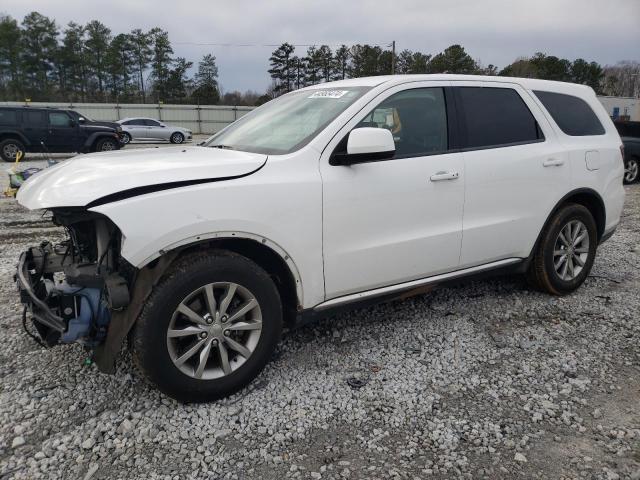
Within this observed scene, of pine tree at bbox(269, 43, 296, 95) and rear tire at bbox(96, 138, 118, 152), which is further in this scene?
pine tree at bbox(269, 43, 296, 95)

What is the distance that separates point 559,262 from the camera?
4.33m

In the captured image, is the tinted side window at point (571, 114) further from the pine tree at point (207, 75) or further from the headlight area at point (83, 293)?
the pine tree at point (207, 75)

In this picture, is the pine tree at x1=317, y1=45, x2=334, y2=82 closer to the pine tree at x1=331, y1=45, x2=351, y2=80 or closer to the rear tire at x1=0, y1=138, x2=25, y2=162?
the pine tree at x1=331, y1=45, x2=351, y2=80

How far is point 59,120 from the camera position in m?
17.2

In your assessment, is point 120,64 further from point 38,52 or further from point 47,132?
point 47,132

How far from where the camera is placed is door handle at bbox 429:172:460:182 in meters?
3.35

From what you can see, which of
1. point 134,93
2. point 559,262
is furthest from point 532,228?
point 134,93

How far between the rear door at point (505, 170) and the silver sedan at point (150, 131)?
84.9ft

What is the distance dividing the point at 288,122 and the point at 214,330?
1561 millimetres

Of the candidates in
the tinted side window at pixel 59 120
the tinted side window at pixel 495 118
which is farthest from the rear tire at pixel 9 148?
the tinted side window at pixel 495 118

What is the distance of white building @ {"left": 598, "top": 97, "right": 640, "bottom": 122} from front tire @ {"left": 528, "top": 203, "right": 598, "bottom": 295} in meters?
45.5

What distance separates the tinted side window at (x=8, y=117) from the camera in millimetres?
16141

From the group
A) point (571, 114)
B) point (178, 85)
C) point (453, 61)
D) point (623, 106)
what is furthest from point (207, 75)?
point (571, 114)

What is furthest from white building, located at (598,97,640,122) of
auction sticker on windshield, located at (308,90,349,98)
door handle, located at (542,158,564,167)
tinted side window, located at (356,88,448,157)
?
auction sticker on windshield, located at (308,90,349,98)
